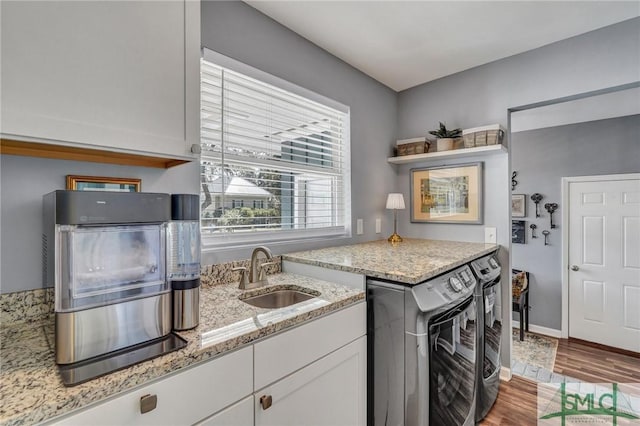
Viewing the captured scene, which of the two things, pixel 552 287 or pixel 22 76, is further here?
pixel 552 287

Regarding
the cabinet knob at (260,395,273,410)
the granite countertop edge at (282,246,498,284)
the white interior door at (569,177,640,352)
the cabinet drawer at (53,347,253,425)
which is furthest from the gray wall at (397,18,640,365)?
the cabinet drawer at (53,347,253,425)

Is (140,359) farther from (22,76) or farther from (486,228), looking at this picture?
(486,228)

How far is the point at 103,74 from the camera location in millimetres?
961

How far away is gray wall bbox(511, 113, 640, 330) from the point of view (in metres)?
3.25

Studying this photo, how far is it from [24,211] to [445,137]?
2.68m

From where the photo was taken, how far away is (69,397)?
26.6 inches

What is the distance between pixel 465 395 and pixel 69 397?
5.88 feet

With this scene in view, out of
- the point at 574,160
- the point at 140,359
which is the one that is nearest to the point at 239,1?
the point at 140,359

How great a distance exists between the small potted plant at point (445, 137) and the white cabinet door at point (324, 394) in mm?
1797

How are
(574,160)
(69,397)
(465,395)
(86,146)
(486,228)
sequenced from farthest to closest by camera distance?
(574,160)
(486,228)
(465,395)
(86,146)
(69,397)

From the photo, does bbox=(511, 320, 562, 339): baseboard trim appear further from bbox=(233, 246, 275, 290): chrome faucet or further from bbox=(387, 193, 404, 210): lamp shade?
bbox=(233, 246, 275, 290): chrome faucet

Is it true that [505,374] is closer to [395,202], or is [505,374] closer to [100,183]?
[395,202]

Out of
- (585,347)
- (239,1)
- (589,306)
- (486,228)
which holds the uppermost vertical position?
(239,1)

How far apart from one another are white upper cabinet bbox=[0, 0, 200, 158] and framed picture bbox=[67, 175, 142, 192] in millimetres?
323
